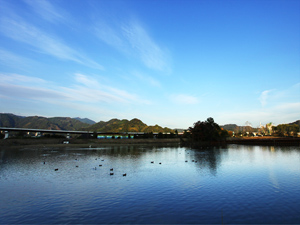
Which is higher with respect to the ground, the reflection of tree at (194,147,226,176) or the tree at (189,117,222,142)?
the tree at (189,117,222,142)

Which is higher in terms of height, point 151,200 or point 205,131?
point 205,131

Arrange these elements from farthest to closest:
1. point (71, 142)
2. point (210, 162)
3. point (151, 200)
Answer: point (71, 142), point (210, 162), point (151, 200)

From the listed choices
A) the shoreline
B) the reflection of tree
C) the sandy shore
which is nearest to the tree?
the shoreline

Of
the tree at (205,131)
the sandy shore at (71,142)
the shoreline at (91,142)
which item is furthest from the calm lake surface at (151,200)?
the tree at (205,131)

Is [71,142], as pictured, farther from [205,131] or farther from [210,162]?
[210,162]

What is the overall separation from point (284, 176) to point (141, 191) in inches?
936

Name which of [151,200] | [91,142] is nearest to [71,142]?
[91,142]

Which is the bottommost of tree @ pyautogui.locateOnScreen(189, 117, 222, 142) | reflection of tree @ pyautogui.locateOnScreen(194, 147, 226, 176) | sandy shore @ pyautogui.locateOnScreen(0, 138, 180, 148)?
reflection of tree @ pyautogui.locateOnScreen(194, 147, 226, 176)

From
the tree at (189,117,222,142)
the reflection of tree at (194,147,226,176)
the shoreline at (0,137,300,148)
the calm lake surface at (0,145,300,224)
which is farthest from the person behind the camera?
the tree at (189,117,222,142)

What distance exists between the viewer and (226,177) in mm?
30672

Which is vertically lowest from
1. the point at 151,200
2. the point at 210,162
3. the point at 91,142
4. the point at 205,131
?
the point at 151,200

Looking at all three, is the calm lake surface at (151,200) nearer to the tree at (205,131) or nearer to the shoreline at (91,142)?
the shoreline at (91,142)

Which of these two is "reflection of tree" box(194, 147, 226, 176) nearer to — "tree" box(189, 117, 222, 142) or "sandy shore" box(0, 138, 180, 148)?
"tree" box(189, 117, 222, 142)

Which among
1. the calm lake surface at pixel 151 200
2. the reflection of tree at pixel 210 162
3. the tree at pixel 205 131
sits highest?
the tree at pixel 205 131
